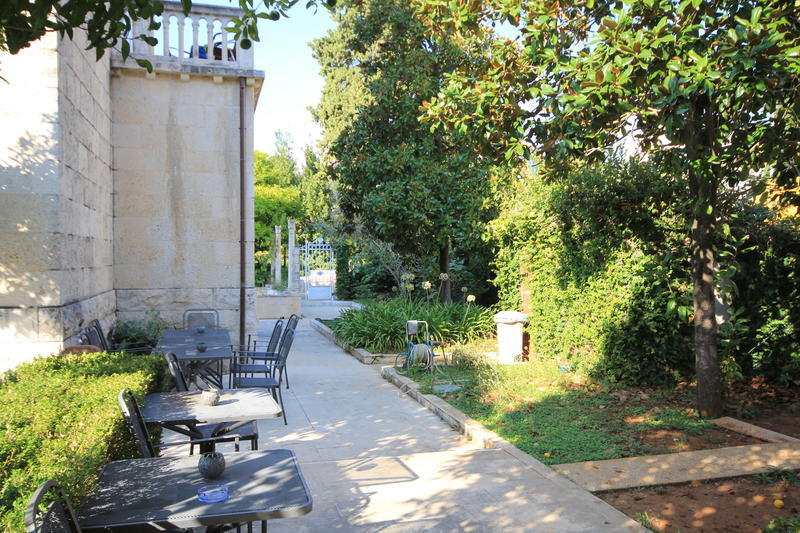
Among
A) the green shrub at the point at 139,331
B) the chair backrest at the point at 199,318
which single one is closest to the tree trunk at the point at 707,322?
the chair backrest at the point at 199,318

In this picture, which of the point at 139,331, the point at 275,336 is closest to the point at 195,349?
the point at 275,336

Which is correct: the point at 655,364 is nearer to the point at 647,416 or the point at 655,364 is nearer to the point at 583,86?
the point at 647,416

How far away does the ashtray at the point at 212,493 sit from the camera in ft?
8.79

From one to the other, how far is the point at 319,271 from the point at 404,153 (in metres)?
17.3

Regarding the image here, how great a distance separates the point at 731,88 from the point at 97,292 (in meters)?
7.02

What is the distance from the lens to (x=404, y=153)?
1352 centimetres

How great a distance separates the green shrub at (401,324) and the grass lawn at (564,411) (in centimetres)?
246

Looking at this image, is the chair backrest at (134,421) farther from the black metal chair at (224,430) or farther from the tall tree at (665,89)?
the tall tree at (665,89)

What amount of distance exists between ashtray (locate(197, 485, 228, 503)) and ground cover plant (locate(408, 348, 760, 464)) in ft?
10.8

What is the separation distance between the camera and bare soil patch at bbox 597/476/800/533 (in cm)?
407

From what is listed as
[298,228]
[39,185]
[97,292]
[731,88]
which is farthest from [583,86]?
[298,228]

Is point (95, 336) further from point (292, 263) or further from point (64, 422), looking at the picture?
point (292, 263)

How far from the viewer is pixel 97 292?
7895 millimetres

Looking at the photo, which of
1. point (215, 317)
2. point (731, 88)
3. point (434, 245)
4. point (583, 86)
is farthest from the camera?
point (434, 245)
